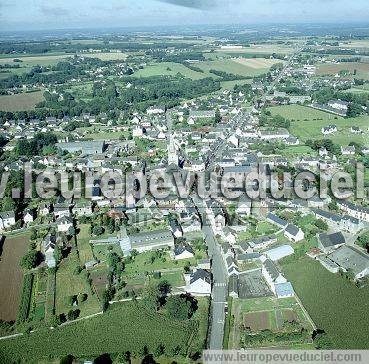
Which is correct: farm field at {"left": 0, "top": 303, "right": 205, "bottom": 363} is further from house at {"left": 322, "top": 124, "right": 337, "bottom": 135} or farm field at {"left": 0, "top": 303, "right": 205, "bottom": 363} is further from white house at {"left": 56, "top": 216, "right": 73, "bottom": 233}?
house at {"left": 322, "top": 124, "right": 337, "bottom": 135}

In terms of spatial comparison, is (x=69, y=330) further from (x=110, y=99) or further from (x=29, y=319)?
(x=110, y=99)

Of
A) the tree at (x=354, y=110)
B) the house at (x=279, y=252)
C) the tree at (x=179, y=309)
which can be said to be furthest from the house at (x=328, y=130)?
the tree at (x=179, y=309)

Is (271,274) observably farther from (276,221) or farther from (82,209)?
(82,209)

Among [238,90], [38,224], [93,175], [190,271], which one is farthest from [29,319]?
[238,90]

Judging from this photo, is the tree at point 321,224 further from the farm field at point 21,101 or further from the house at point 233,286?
the farm field at point 21,101

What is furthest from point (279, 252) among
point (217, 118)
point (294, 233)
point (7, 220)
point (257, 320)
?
point (217, 118)

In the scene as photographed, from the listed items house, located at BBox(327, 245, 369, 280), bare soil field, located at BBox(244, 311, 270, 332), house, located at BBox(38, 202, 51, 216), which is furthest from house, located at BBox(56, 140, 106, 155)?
bare soil field, located at BBox(244, 311, 270, 332)
